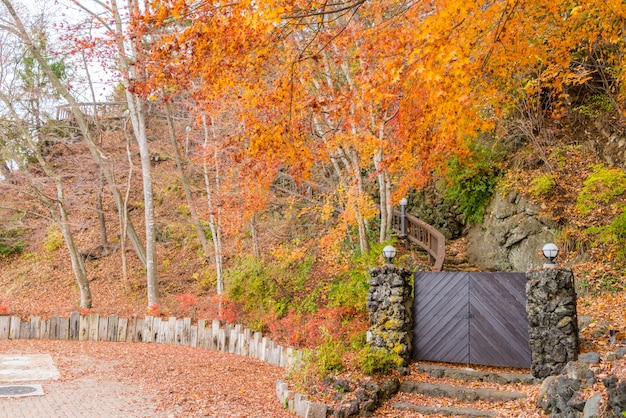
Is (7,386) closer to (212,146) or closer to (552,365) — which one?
(212,146)

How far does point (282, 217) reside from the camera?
58.0 ft

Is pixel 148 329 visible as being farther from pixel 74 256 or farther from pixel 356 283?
pixel 356 283

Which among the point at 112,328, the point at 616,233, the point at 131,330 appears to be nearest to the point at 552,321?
the point at 616,233

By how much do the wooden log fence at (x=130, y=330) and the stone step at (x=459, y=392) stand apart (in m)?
5.07

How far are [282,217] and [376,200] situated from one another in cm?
A: 324

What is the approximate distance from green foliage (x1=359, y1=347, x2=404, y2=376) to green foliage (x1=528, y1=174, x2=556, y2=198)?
238 inches

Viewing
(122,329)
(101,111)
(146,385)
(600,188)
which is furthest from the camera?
(101,111)

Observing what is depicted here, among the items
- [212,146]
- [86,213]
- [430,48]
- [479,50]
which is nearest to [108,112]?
[86,213]

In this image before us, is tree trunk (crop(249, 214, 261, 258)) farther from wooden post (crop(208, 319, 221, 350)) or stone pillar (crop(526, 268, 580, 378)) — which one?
stone pillar (crop(526, 268, 580, 378))

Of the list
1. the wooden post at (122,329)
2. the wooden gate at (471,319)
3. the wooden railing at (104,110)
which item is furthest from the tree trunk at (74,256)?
the wooden gate at (471,319)

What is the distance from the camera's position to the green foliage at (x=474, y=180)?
1445 cm

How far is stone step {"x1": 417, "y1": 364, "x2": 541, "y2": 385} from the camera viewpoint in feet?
26.7

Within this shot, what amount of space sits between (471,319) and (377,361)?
2006 mm

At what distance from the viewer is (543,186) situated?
12266 mm
